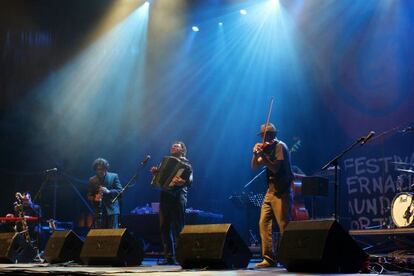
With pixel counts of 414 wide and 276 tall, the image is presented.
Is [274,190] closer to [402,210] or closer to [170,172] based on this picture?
[170,172]

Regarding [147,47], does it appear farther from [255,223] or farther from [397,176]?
[397,176]

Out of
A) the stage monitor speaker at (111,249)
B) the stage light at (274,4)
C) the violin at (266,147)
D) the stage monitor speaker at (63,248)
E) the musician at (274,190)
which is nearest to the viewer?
the musician at (274,190)

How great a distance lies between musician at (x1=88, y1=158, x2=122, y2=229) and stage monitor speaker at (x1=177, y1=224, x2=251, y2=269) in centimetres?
295

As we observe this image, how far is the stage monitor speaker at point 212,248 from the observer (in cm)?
700

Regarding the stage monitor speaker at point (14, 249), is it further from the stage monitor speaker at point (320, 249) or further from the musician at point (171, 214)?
the stage monitor speaker at point (320, 249)

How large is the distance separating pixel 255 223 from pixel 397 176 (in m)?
3.26

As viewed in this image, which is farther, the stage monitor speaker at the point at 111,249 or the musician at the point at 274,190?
the stage monitor speaker at the point at 111,249

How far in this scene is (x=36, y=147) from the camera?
1527 centimetres

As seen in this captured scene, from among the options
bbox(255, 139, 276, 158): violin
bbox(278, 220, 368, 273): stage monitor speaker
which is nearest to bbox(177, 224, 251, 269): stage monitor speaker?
bbox(278, 220, 368, 273): stage monitor speaker

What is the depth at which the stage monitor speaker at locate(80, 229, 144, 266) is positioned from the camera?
26.3 ft

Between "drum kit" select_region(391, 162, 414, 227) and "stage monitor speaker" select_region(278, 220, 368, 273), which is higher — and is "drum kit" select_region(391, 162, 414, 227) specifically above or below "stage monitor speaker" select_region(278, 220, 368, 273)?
above

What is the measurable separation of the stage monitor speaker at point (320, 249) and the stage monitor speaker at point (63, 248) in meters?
3.86

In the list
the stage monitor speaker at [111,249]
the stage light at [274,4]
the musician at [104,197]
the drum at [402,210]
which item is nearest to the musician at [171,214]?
the stage monitor speaker at [111,249]

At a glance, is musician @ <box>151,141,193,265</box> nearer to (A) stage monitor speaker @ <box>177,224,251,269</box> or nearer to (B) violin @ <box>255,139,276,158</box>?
(A) stage monitor speaker @ <box>177,224,251,269</box>
